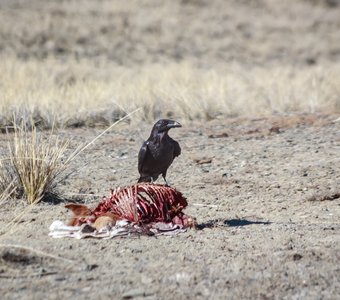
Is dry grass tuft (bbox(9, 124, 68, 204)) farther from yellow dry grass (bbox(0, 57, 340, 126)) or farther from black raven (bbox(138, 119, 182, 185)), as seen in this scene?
yellow dry grass (bbox(0, 57, 340, 126))

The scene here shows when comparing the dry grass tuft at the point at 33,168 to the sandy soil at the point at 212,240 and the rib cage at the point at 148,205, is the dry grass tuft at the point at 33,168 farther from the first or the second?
the rib cage at the point at 148,205

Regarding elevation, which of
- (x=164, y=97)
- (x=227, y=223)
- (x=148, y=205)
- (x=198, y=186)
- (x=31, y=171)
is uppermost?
(x=148, y=205)

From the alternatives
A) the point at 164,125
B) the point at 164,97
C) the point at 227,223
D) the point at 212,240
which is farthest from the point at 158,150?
the point at 164,97

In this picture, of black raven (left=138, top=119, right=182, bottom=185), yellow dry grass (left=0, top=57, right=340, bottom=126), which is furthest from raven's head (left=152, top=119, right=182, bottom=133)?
yellow dry grass (left=0, top=57, right=340, bottom=126)

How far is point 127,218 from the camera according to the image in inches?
286

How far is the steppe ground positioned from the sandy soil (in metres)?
0.01

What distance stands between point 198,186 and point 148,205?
215 centimetres

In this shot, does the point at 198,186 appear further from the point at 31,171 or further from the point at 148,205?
the point at 148,205

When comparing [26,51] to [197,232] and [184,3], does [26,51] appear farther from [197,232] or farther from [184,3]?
[197,232]

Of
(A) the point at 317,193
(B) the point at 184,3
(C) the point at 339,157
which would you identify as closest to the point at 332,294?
(A) the point at 317,193

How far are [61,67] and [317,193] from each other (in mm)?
12934

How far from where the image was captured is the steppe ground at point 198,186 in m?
5.92

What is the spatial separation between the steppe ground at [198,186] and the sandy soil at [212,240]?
0.01 m

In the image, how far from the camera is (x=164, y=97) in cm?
1516
